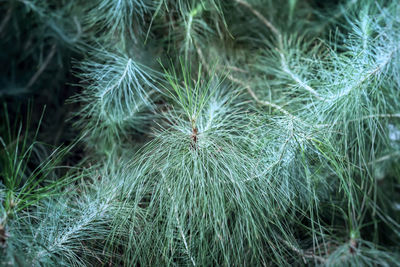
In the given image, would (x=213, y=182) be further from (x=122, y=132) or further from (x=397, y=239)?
(x=397, y=239)

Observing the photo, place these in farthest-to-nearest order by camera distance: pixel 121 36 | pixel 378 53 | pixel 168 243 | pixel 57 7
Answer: pixel 57 7, pixel 121 36, pixel 378 53, pixel 168 243

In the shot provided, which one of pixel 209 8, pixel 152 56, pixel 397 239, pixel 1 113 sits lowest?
pixel 397 239

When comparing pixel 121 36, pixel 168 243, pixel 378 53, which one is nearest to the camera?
pixel 168 243

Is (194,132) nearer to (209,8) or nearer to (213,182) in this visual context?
(213,182)

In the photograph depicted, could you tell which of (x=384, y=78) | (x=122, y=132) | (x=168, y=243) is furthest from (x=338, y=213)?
(x=122, y=132)

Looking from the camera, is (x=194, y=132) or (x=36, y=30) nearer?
(x=194, y=132)

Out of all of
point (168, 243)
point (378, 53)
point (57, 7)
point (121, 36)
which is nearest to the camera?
point (168, 243)

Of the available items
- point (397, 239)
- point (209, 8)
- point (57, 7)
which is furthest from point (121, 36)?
point (397, 239)

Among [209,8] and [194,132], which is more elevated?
[209,8]

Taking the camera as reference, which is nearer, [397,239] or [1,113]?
[397,239]
